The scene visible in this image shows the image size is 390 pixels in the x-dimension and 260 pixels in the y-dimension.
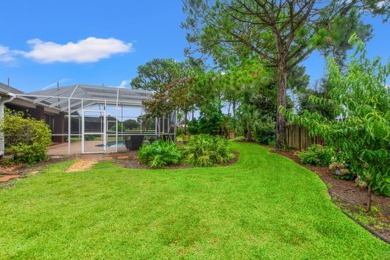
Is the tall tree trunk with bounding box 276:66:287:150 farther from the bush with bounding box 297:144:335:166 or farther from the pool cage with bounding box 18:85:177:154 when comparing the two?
the pool cage with bounding box 18:85:177:154

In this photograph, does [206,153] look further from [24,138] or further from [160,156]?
[24,138]

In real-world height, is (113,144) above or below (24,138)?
below

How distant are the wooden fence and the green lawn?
411 centimetres

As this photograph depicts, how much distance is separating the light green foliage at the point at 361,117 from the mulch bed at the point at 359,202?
0.53m

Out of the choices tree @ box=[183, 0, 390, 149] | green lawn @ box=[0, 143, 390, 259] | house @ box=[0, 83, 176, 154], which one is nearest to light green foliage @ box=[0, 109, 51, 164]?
house @ box=[0, 83, 176, 154]

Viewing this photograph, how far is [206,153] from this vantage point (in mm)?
7680

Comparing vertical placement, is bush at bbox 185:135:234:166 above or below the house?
below

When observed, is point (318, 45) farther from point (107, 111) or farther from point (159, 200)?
point (107, 111)

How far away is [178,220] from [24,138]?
729 centimetres

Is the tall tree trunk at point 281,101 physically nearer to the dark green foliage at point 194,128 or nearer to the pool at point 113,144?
the pool at point 113,144

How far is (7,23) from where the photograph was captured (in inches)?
460

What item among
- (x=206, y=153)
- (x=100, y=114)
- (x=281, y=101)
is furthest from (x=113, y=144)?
(x=281, y=101)

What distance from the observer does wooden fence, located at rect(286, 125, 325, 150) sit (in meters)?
9.04

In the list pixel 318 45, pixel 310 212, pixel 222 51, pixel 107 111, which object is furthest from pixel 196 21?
pixel 310 212
